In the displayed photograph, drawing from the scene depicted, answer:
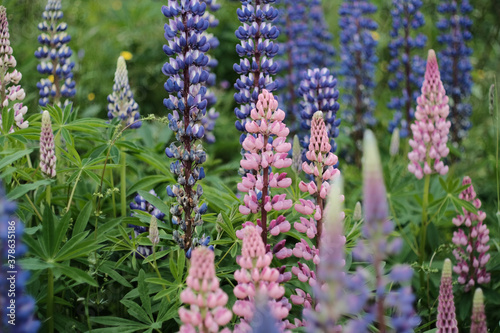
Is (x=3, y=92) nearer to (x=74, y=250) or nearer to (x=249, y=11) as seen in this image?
(x=74, y=250)

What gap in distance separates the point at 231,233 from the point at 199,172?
326 mm

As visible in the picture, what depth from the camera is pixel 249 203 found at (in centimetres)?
237

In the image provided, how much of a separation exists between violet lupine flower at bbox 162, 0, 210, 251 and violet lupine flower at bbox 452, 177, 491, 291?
159 centimetres

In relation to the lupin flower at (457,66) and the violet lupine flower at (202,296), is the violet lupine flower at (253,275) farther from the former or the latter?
the lupin flower at (457,66)

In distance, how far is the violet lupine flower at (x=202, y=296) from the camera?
67.4 inches

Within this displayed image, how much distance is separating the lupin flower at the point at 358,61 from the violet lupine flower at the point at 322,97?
1832mm

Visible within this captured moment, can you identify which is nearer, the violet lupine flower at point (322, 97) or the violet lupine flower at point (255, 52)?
the violet lupine flower at point (255, 52)

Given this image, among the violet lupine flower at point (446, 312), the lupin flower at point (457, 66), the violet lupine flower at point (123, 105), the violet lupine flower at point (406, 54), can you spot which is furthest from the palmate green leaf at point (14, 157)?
the lupin flower at point (457, 66)

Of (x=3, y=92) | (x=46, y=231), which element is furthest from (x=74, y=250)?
(x=3, y=92)

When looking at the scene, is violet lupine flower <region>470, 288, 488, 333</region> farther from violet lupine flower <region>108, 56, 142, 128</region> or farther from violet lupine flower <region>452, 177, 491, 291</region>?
violet lupine flower <region>108, 56, 142, 128</region>

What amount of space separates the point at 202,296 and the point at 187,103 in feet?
3.60

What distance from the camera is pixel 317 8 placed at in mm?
5844

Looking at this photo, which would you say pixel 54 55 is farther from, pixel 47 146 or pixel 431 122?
pixel 431 122

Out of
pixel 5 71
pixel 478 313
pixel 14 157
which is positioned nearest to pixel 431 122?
pixel 478 313
